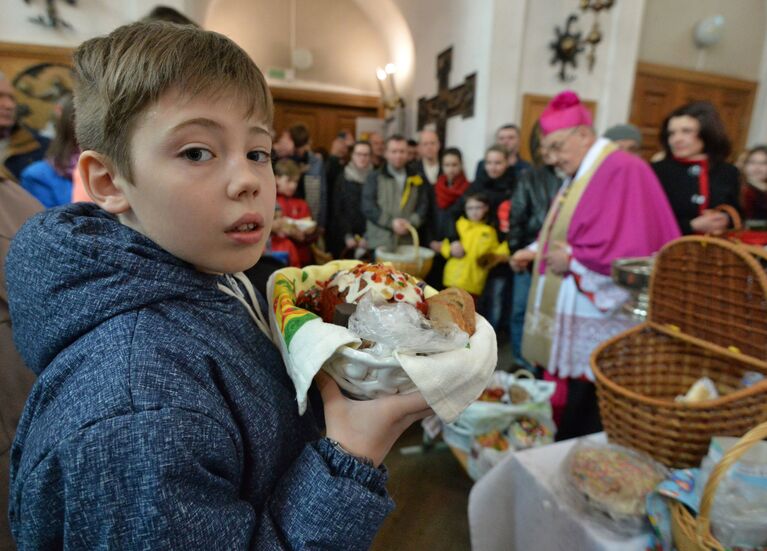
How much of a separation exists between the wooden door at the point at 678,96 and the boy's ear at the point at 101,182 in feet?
18.1

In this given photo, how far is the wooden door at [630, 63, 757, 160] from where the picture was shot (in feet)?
15.7

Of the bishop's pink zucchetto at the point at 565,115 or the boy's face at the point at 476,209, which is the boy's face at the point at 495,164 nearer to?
the boy's face at the point at 476,209

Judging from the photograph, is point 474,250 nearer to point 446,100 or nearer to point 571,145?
point 571,145

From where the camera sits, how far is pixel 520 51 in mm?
4008

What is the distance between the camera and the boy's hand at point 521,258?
7.61 feet

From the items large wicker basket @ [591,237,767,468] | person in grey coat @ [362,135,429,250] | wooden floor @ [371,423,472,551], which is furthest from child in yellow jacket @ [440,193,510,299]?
large wicker basket @ [591,237,767,468]

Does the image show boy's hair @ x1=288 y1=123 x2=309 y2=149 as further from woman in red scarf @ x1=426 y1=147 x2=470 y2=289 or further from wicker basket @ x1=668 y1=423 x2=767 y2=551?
wicker basket @ x1=668 y1=423 x2=767 y2=551

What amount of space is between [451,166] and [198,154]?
3086mm

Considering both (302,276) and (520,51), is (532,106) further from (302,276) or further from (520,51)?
(302,276)

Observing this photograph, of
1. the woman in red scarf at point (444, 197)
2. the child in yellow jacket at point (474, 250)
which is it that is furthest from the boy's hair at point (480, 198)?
the woman in red scarf at point (444, 197)

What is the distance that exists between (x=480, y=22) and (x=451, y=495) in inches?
165

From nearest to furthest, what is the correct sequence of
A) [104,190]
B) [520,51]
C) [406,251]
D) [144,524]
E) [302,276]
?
[144,524]
[104,190]
[302,276]
[406,251]
[520,51]

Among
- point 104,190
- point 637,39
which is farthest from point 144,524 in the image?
point 637,39

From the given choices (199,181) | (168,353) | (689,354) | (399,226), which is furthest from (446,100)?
(168,353)
